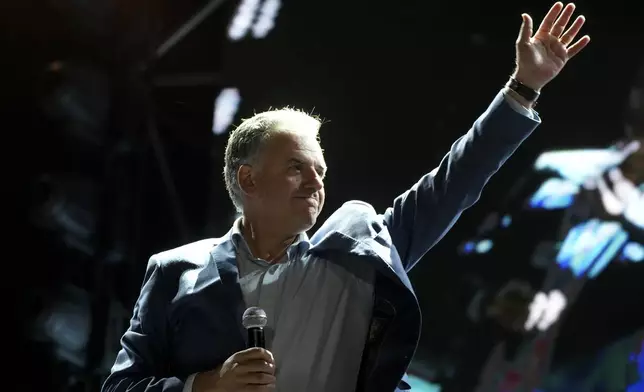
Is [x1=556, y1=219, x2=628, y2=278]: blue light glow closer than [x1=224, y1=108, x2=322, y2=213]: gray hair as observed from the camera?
No

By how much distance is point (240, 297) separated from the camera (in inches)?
36.9

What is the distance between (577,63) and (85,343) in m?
1.65

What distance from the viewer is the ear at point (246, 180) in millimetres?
1062

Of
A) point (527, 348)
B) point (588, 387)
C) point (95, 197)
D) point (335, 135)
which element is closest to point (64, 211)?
point (95, 197)

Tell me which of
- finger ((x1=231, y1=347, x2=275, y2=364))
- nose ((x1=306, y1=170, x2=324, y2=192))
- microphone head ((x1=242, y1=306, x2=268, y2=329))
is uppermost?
nose ((x1=306, y1=170, x2=324, y2=192))

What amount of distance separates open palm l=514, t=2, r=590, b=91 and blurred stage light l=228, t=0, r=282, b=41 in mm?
1251

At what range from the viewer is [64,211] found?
2090mm

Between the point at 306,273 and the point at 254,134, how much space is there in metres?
0.24

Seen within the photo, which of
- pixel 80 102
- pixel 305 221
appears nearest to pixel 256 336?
pixel 305 221

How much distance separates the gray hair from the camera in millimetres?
1055

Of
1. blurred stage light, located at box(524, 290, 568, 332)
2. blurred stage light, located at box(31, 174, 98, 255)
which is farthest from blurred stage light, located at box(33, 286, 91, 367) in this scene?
blurred stage light, located at box(524, 290, 568, 332)

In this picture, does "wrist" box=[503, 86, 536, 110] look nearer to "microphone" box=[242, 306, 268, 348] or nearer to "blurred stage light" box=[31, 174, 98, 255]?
"microphone" box=[242, 306, 268, 348]

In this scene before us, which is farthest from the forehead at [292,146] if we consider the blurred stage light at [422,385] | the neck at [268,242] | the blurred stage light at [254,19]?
the blurred stage light at [254,19]

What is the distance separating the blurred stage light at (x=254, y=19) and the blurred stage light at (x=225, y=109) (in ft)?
0.61
